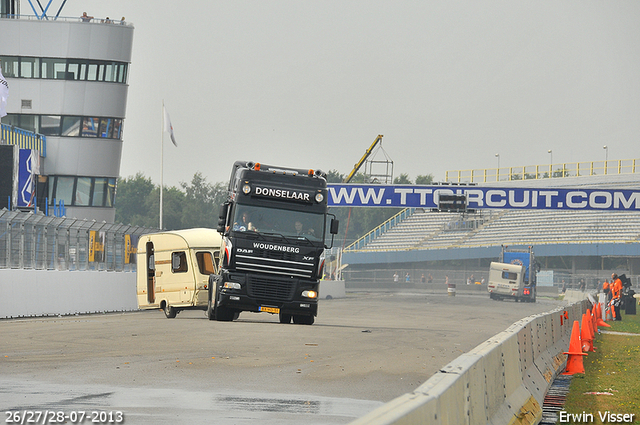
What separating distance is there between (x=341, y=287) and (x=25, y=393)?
5242 cm

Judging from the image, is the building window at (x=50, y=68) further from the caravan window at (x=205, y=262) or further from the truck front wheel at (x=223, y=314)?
the truck front wheel at (x=223, y=314)

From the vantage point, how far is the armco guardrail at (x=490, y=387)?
14.5ft

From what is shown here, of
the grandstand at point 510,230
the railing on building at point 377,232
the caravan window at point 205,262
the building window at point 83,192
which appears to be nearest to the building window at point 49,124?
the building window at point 83,192

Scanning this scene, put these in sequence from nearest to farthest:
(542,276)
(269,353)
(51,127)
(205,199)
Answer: (269,353)
(51,127)
(542,276)
(205,199)

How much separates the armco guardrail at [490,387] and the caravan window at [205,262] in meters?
12.4

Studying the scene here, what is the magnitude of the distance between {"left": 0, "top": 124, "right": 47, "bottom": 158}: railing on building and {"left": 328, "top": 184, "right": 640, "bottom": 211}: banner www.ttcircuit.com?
17299 mm

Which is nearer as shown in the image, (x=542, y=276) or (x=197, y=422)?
(x=197, y=422)

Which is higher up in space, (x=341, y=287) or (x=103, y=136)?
(x=103, y=136)

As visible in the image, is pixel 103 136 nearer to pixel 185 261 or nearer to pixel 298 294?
pixel 185 261

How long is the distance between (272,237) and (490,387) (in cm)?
1256

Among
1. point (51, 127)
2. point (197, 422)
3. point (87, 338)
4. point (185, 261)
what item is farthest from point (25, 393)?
point (51, 127)

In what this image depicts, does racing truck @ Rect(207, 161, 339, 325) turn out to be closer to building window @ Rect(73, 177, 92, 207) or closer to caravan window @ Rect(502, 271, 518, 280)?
building window @ Rect(73, 177, 92, 207)

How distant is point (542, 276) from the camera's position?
2857 inches

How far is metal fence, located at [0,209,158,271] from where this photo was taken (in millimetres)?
24266
